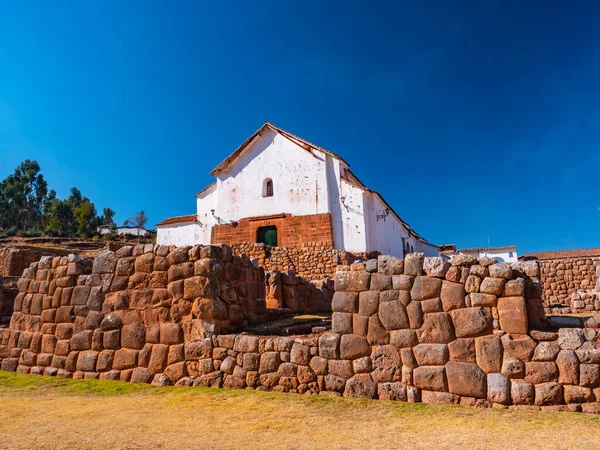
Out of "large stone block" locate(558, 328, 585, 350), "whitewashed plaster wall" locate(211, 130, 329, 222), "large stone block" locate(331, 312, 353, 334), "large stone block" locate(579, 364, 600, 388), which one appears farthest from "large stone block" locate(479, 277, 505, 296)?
"whitewashed plaster wall" locate(211, 130, 329, 222)

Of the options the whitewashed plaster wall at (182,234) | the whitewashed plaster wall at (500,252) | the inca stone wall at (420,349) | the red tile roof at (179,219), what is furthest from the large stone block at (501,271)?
the whitewashed plaster wall at (500,252)

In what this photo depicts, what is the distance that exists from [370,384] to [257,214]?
20.1 metres

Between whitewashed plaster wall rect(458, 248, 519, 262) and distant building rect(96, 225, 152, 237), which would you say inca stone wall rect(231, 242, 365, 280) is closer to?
whitewashed plaster wall rect(458, 248, 519, 262)

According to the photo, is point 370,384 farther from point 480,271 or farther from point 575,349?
point 575,349

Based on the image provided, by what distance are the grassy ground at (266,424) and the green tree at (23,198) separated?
7383 centimetres

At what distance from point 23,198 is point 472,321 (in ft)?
273

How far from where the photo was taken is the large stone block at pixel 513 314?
15.3ft

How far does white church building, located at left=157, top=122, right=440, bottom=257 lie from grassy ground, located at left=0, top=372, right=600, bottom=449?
17303 mm

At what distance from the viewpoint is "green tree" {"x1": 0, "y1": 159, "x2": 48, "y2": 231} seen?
69.5 metres

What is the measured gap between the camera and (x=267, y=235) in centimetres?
2441

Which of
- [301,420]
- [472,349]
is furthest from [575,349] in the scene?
[301,420]

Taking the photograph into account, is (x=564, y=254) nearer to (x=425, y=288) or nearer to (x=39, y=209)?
(x=425, y=288)

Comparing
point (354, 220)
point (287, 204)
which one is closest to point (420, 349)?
point (354, 220)

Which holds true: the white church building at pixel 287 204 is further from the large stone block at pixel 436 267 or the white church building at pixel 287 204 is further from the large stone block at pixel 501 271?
the large stone block at pixel 501 271
